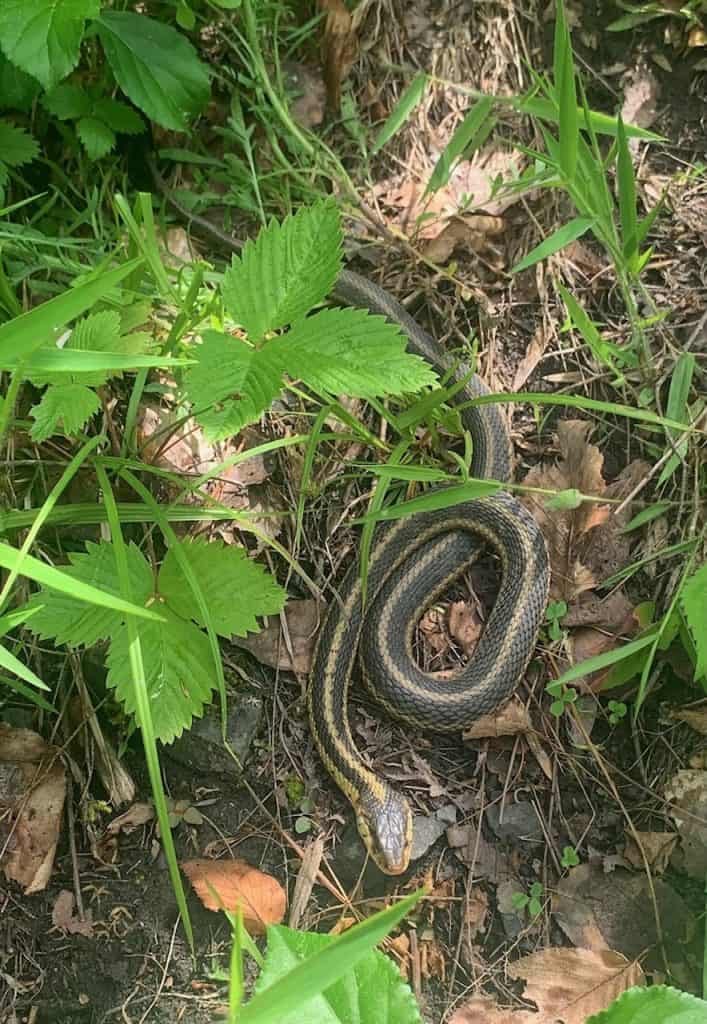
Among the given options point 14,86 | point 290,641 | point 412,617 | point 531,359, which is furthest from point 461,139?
point 290,641

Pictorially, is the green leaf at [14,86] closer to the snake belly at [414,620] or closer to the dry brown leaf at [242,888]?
the snake belly at [414,620]

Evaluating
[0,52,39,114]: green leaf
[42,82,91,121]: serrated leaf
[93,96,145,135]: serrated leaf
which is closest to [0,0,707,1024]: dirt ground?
[93,96,145,135]: serrated leaf

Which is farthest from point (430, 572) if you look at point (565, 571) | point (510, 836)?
point (510, 836)

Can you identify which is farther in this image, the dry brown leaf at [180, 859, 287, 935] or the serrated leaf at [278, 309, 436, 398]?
the dry brown leaf at [180, 859, 287, 935]

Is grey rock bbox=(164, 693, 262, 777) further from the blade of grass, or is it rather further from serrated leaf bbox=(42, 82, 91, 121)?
serrated leaf bbox=(42, 82, 91, 121)

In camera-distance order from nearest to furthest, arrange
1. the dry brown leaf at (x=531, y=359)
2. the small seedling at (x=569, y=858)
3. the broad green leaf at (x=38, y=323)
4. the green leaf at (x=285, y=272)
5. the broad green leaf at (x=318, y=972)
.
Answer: the broad green leaf at (x=318, y=972) → the broad green leaf at (x=38, y=323) → the green leaf at (x=285, y=272) → the small seedling at (x=569, y=858) → the dry brown leaf at (x=531, y=359)

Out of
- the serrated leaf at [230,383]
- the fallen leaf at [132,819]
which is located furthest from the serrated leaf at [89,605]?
the fallen leaf at [132,819]
